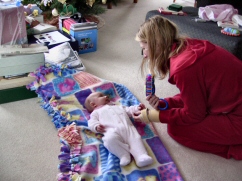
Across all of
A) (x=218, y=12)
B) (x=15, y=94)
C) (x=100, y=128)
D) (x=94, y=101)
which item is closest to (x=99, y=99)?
(x=94, y=101)

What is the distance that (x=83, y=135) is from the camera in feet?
5.15

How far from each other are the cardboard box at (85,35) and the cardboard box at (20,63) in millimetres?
527

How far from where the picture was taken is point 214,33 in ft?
6.98

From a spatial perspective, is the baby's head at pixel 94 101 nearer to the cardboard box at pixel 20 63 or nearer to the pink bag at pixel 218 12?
the cardboard box at pixel 20 63

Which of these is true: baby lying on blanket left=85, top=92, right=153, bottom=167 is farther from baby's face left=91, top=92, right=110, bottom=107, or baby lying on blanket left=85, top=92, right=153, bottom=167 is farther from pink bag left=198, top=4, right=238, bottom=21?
pink bag left=198, top=4, right=238, bottom=21

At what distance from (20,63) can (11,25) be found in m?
0.32

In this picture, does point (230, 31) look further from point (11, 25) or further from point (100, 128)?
point (11, 25)

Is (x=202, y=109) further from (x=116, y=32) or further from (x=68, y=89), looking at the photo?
(x=116, y=32)

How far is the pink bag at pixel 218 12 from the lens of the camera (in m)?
2.34

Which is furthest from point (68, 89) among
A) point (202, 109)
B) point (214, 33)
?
point (214, 33)

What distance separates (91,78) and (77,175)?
2.68 ft

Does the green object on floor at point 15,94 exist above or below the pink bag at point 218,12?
below

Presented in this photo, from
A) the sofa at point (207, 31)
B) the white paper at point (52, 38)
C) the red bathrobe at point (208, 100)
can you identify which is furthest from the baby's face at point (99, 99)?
the sofa at point (207, 31)

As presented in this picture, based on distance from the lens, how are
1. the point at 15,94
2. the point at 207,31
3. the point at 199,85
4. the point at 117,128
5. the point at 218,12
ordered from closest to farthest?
the point at 199,85 → the point at 117,128 → the point at 15,94 → the point at 207,31 → the point at 218,12
